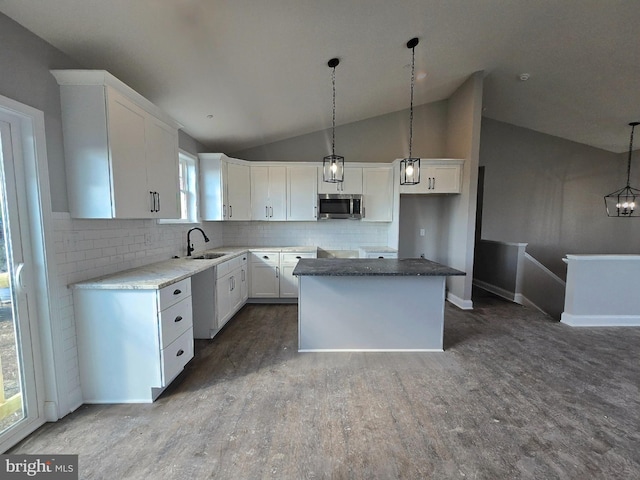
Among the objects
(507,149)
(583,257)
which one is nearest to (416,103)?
(507,149)

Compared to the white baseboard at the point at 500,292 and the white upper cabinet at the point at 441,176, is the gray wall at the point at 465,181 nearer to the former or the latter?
the white upper cabinet at the point at 441,176

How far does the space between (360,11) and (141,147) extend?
86.7 inches

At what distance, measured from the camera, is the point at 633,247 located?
19.7 feet

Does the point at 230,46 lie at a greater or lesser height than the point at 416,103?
lesser

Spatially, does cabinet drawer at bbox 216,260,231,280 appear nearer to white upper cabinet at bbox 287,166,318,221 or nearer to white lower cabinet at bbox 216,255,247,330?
white lower cabinet at bbox 216,255,247,330

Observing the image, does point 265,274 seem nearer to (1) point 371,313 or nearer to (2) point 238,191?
(2) point 238,191

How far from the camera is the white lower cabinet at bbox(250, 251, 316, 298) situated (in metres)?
4.28

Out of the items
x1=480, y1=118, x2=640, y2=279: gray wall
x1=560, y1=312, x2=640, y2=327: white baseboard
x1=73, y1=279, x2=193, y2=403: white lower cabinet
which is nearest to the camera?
x1=73, y1=279, x2=193, y2=403: white lower cabinet

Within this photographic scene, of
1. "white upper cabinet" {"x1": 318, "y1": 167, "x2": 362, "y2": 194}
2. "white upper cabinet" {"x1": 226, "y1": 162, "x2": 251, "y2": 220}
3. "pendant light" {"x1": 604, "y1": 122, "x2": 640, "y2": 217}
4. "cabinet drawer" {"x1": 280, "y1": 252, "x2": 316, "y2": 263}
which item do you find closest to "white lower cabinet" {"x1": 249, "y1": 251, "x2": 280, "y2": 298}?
"cabinet drawer" {"x1": 280, "y1": 252, "x2": 316, "y2": 263}

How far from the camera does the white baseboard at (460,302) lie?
13.9 ft

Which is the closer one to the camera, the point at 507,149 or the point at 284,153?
the point at 284,153

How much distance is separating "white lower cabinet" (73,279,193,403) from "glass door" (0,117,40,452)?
0.28 metres

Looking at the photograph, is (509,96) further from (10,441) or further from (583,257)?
(10,441)

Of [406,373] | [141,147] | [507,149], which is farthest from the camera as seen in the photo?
[507,149]
